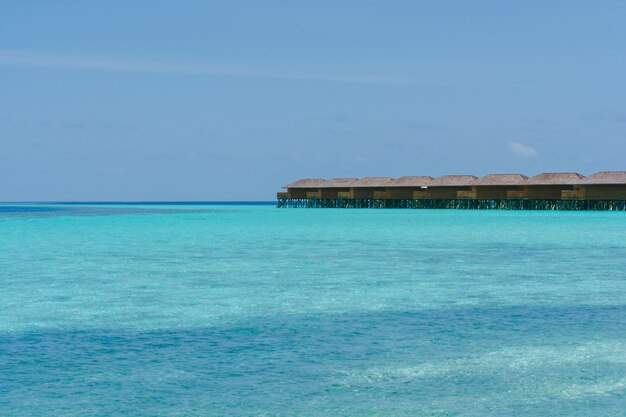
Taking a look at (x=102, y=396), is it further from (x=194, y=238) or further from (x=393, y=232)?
(x=393, y=232)

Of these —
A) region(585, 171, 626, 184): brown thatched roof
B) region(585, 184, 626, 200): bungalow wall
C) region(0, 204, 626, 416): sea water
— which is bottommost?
region(0, 204, 626, 416): sea water

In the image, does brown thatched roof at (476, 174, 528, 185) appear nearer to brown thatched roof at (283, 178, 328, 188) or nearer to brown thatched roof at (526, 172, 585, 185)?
brown thatched roof at (526, 172, 585, 185)

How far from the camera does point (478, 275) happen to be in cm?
1406

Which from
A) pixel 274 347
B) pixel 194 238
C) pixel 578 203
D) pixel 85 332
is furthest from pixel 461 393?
pixel 578 203

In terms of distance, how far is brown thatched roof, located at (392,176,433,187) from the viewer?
63.3 m

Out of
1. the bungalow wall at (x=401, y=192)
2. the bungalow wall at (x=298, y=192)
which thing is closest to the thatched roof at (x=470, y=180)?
the bungalow wall at (x=401, y=192)

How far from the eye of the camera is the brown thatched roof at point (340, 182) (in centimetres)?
6888

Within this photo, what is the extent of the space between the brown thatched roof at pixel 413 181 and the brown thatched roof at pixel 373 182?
664 millimetres

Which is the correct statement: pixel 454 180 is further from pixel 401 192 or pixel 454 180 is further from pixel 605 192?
pixel 605 192

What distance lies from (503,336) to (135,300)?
5146 mm

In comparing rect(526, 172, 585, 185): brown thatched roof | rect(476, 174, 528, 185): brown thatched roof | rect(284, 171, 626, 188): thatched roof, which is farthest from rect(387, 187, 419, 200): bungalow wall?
rect(526, 172, 585, 185): brown thatched roof

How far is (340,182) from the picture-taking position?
69750 millimetres

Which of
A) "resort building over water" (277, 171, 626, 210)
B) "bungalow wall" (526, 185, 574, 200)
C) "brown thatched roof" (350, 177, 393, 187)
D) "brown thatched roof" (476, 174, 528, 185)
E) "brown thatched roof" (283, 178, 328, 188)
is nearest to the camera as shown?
"resort building over water" (277, 171, 626, 210)

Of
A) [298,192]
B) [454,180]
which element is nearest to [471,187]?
[454,180]
